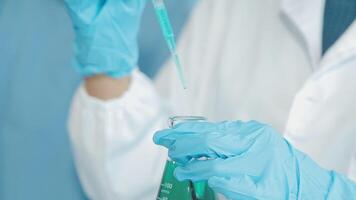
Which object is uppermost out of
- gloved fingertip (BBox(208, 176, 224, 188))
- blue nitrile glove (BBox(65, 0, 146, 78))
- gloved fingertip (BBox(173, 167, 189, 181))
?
blue nitrile glove (BBox(65, 0, 146, 78))

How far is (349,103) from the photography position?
0.94 metres

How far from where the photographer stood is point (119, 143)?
103cm

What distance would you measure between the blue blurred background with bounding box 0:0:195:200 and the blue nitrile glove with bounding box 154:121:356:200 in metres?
0.51

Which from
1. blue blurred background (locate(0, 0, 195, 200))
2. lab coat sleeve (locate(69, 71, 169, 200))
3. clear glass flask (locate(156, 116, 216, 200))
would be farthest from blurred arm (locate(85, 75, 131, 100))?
clear glass flask (locate(156, 116, 216, 200))

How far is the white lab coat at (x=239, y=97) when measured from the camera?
94 cm

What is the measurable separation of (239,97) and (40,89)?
456mm

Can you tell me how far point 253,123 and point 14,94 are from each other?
66 centimetres

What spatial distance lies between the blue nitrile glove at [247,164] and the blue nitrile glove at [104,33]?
0.30 meters

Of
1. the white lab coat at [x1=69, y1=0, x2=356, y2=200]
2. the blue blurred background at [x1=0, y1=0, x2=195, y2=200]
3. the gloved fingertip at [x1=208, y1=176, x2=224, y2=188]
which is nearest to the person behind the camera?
the gloved fingertip at [x1=208, y1=176, x2=224, y2=188]

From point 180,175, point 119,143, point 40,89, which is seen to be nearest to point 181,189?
point 180,175

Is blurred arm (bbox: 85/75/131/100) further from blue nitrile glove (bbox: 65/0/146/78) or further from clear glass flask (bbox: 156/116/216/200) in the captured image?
→ clear glass flask (bbox: 156/116/216/200)

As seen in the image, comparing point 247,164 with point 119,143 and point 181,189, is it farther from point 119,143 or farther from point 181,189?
point 119,143

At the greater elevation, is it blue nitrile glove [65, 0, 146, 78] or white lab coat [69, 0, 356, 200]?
blue nitrile glove [65, 0, 146, 78]

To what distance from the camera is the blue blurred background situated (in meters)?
1.22
